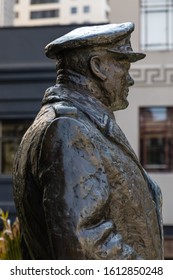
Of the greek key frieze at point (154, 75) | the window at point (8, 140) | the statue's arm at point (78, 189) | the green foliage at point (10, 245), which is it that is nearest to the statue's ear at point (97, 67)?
the statue's arm at point (78, 189)

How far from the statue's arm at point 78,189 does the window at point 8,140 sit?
35.3 ft

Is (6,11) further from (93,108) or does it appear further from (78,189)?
(78,189)

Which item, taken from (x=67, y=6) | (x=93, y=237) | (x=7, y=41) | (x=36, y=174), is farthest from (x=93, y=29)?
(x=67, y=6)

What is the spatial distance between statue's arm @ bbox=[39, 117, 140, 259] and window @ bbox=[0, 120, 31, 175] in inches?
424

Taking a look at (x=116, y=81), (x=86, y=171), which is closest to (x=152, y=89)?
(x=116, y=81)

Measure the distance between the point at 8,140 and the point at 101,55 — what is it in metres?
10.8

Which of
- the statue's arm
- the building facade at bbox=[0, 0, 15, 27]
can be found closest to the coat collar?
the statue's arm

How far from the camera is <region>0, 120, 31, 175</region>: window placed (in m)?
12.8

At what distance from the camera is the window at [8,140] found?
12750 millimetres

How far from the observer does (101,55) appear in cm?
215

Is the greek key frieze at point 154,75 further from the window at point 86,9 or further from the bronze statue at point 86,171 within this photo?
the window at point 86,9

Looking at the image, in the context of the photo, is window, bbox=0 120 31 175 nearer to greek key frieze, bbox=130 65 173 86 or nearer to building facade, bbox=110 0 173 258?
building facade, bbox=110 0 173 258
